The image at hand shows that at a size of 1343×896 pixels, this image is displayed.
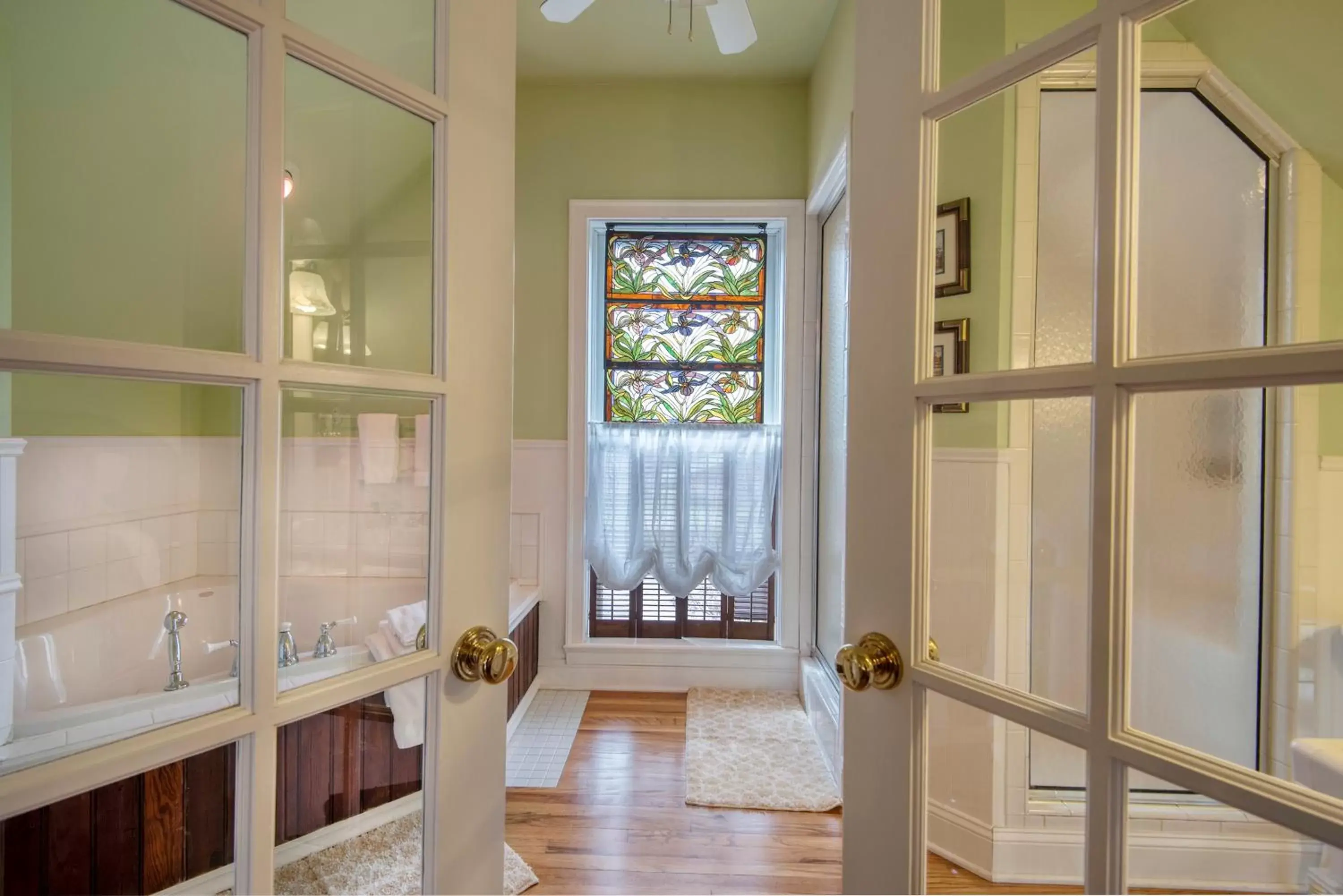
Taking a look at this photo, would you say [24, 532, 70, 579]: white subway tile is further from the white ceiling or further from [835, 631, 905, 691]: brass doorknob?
the white ceiling

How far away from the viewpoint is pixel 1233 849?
0.50 metres

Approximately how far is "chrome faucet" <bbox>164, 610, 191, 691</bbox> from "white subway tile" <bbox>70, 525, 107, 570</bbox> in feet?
0.26

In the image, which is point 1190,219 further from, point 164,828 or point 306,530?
point 164,828

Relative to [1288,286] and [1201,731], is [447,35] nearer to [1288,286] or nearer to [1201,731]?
[1288,286]

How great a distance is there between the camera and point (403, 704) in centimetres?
73

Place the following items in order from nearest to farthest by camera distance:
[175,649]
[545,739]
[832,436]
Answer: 1. [175,649]
2. [545,739]
3. [832,436]

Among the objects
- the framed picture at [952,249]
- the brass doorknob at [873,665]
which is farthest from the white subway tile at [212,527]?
the framed picture at [952,249]

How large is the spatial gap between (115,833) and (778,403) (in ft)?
8.49

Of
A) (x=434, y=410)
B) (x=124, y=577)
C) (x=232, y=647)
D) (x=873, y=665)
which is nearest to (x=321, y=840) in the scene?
(x=232, y=647)

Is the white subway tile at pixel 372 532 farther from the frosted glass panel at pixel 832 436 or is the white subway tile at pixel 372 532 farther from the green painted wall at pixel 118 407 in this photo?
the frosted glass panel at pixel 832 436

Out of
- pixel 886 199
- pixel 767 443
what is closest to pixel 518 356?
pixel 767 443

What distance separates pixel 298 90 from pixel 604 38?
230cm

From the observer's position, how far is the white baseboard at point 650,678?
2.80 metres

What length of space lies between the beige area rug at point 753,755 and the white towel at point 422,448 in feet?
5.44
